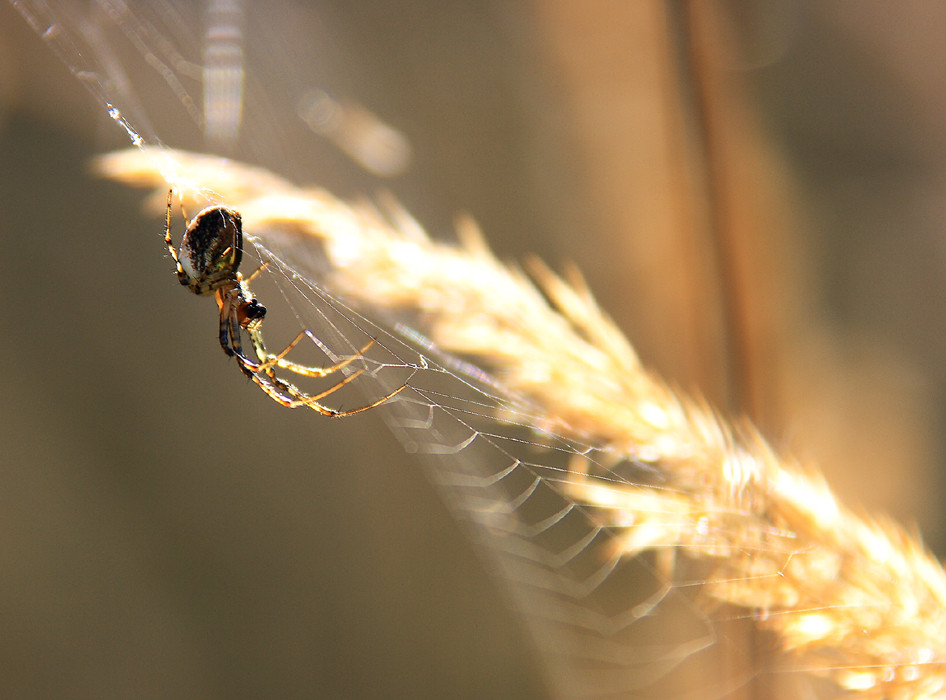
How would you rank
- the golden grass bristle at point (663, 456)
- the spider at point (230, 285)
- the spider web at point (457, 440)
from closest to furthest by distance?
the golden grass bristle at point (663, 456)
the spider at point (230, 285)
the spider web at point (457, 440)

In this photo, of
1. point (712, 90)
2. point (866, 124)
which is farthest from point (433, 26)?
point (866, 124)

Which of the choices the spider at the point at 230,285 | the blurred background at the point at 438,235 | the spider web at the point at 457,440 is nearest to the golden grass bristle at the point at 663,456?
the spider at the point at 230,285

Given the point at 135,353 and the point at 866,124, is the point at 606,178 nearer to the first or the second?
the point at 866,124

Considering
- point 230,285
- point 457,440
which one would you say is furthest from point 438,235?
point 230,285

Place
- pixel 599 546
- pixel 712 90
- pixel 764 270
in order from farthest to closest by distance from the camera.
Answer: pixel 599 546
pixel 764 270
pixel 712 90

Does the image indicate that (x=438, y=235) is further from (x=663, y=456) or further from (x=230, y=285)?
(x=663, y=456)

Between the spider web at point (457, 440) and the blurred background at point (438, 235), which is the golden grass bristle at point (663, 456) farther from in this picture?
the blurred background at point (438, 235)

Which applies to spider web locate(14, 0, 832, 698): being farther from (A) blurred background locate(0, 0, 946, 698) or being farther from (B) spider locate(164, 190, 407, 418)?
(B) spider locate(164, 190, 407, 418)
